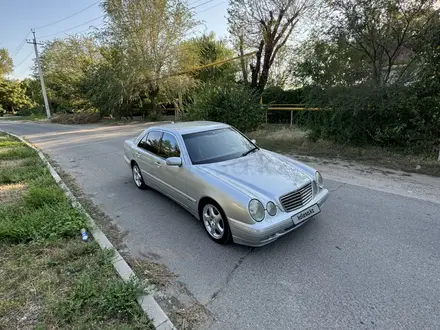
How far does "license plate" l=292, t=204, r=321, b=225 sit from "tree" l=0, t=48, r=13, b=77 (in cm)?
7002

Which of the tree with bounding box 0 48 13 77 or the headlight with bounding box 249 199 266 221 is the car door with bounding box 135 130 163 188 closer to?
the headlight with bounding box 249 199 266 221

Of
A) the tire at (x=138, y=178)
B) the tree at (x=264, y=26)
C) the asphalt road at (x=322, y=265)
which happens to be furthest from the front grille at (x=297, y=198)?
the tree at (x=264, y=26)

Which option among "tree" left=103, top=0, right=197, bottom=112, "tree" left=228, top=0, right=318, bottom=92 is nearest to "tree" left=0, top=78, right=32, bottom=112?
"tree" left=103, top=0, right=197, bottom=112

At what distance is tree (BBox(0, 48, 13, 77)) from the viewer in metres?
53.2

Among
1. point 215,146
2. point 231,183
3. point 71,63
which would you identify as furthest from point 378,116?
point 71,63

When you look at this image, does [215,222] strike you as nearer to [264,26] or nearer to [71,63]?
[264,26]

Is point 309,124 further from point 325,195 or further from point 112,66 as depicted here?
point 112,66

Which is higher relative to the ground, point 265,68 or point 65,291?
point 265,68

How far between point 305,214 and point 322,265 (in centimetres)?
61

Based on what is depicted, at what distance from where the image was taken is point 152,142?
4.87m

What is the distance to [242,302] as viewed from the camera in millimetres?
2381

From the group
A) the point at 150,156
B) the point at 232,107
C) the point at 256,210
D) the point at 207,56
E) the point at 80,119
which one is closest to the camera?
Answer: the point at 256,210

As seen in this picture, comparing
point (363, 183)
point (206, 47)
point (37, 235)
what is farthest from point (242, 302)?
point (206, 47)

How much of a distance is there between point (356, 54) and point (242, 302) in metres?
8.57
